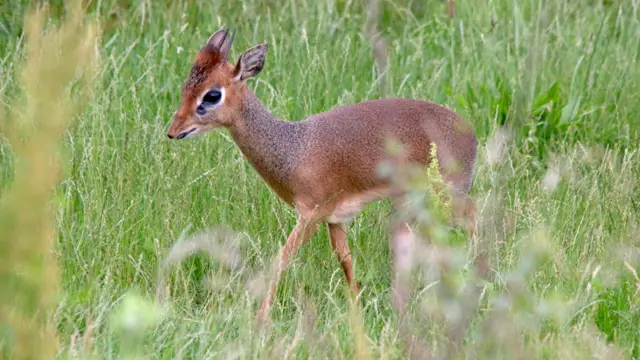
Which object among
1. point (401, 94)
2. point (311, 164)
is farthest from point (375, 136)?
point (401, 94)

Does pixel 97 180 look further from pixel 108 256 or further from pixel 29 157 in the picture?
pixel 29 157

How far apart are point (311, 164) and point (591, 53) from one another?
227 centimetres

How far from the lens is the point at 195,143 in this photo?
5227 millimetres

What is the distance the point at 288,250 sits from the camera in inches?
173

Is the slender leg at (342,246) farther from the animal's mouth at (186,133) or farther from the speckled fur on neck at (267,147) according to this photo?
the animal's mouth at (186,133)

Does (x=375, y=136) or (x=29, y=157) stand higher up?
(x=29, y=157)

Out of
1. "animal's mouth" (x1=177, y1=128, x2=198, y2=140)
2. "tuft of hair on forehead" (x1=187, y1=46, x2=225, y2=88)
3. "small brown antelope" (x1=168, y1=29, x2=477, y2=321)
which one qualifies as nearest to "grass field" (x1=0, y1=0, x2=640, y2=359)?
"small brown antelope" (x1=168, y1=29, x2=477, y2=321)

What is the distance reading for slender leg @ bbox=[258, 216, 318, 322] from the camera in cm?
396

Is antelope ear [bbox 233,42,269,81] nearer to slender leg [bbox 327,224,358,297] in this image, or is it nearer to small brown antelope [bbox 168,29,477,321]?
small brown antelope [bbox 168,29,477,321]

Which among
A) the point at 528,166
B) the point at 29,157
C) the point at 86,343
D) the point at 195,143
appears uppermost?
the point at 29,157

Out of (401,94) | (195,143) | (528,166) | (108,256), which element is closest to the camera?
(108,256)

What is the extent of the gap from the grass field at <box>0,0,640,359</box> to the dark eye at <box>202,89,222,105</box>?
387 mm

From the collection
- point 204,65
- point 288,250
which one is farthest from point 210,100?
point 288,250

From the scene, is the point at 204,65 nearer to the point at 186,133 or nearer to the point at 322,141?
the point at 186,133
